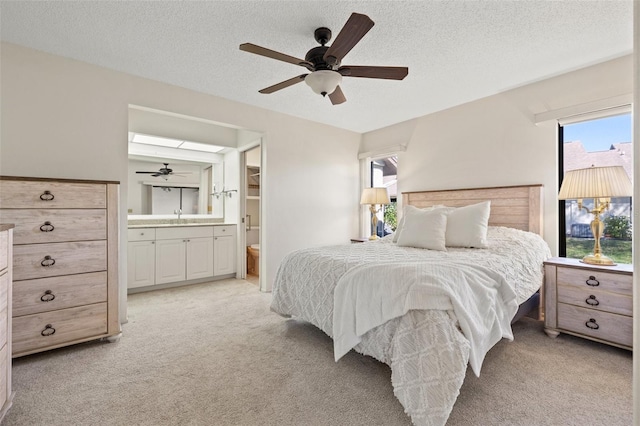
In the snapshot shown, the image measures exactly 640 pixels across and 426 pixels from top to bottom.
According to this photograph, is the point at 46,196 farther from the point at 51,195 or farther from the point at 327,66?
the point at 327,66

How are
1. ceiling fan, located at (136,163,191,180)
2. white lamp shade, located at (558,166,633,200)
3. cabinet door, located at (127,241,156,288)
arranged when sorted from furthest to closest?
ceiling fan, located at (136,163,191,180) → cabinet door, located at (127,241,156,288) → white lamp shade, located at (558,166,633,200)

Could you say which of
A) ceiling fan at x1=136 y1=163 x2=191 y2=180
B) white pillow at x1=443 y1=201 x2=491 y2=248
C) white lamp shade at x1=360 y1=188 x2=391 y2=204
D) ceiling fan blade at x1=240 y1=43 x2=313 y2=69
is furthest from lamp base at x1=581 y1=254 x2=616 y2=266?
ceiling fan at x1=136 y1=163 x2=191 y2=180

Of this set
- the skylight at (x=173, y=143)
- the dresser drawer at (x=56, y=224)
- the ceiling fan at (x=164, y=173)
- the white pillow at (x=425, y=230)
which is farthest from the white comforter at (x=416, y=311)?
the ceiling fan at (x=164, y=173)

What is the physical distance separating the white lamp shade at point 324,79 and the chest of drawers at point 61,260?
5.86ft

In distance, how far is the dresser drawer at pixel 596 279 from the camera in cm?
208

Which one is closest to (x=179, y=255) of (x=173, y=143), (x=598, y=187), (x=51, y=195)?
(x=173, y=143)

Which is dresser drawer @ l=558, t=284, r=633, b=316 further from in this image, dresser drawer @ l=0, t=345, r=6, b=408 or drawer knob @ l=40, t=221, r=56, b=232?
drawer knob @ l=40, t=221, r=56, b=232

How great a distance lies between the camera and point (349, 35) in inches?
66.3

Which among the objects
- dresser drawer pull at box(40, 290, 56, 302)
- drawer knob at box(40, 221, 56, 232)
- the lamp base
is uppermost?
drawer knob at box(40, 221, 56, 232)

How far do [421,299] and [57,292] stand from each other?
2.54m

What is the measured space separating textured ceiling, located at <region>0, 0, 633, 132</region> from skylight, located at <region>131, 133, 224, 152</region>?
1240mm

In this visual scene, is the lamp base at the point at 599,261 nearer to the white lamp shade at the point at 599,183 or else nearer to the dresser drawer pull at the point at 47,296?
the white lamp shade at the point at 599,183

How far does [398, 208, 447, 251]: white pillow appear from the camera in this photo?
105 inches

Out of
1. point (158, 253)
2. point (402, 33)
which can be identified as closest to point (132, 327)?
point (158, 253)
